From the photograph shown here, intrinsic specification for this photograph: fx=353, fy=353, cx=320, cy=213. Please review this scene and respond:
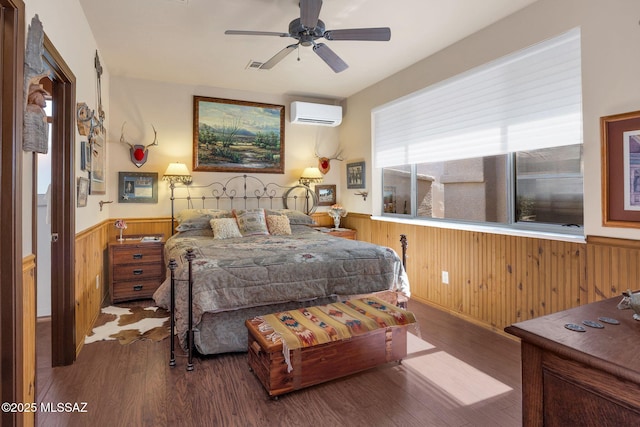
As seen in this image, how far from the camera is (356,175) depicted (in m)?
5.32

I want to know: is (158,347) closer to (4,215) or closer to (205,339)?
(205,339)

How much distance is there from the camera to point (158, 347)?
2.87 m

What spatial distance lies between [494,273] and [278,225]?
8.08ft

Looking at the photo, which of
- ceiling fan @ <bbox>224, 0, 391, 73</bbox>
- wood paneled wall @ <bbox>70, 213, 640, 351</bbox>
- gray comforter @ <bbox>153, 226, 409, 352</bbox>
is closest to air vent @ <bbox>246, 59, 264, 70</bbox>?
ceiling fan @ <bbox>224, 0, 391, 73</bbox>

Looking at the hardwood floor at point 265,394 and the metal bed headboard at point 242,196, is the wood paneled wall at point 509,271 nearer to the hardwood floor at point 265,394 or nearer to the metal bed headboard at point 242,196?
the hardwood floor at point 265,394

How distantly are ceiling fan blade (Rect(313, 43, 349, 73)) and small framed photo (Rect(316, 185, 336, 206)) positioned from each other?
2.56 m

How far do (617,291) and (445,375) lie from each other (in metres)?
1.29

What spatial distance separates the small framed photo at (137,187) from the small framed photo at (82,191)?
1.49m

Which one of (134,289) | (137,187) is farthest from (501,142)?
(137,187)

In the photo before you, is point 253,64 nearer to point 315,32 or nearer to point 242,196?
point 315,32

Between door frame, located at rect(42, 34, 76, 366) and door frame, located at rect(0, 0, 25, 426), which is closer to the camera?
door frame, located at rect(0, 0, 25, 426)

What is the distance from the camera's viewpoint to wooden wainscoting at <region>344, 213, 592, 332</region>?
106 inches

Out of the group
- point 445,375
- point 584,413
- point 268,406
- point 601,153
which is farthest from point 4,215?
point 601,153

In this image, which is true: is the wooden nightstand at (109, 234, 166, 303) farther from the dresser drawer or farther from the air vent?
the air vent
